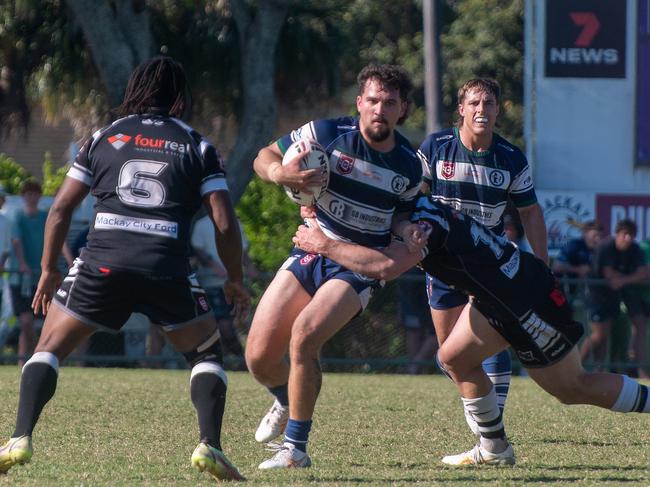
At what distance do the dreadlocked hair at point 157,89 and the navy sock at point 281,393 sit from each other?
6.45ft

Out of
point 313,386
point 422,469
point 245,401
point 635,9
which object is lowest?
point 245,401

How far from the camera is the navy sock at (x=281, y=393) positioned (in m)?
7.77

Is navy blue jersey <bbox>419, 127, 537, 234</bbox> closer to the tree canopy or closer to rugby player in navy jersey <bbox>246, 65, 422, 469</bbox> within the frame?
rugby player in navy jersey <bbox>246, 65, 422, 469</bbox>

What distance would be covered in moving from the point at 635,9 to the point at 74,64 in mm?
7897

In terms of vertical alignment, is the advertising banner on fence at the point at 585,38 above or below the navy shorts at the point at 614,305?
above

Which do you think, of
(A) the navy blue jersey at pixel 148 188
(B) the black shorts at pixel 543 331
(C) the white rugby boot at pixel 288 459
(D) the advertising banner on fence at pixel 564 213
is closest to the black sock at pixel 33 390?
(A) the navy blue jersey at pixel 148 188

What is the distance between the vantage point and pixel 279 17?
18125mm

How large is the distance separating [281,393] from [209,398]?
1.51 meters

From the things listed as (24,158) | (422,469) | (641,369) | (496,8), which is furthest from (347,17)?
(422,469)

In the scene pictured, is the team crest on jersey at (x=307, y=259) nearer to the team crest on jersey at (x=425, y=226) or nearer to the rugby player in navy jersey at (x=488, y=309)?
the rugby player in navy jersey at (x=488, y=309)

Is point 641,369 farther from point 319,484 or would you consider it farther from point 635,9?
point 319,484

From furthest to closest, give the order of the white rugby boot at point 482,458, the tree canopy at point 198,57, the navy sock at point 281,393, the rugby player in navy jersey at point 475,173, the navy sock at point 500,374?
the tree canopy at point 198,57 < the navy sock at point 500,374 < the rugby player in navy jersey at point 475,173 < the navy sock at point 281,393 < the white rugby boot at point 482,458

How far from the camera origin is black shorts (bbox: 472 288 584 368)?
271 inches

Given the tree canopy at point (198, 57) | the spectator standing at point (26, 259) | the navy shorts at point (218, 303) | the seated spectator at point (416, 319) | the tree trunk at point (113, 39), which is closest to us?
the spectator standing at point (26, 259)
